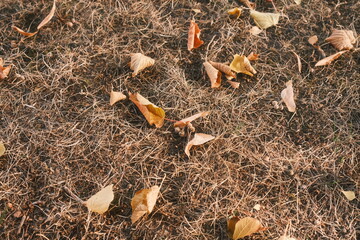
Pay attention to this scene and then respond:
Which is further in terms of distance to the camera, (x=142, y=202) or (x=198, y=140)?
(x=198, y=140)

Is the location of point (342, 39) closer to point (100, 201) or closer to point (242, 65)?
point (242, 65)

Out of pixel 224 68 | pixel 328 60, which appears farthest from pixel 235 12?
pixel 328 60

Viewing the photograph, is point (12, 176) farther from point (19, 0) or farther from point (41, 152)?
point (19, 0)

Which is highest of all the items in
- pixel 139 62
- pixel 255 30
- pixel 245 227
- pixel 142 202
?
pixel 139 62

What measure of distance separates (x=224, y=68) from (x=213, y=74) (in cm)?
9

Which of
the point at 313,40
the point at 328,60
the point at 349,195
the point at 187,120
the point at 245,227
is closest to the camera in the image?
the point at 245,227

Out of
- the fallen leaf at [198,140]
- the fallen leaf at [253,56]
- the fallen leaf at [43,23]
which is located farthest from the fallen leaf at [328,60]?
the fallen leaf at [43,23]

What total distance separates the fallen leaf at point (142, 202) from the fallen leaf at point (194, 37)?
0.93 m

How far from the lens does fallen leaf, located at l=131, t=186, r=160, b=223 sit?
1683mm

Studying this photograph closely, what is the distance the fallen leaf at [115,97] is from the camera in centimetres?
198

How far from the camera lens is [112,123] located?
76.7 inches

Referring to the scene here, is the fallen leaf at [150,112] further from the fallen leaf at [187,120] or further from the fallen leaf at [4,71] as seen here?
the fallen leaf at [4,71]

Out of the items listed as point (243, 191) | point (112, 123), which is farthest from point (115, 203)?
point (243, 191)

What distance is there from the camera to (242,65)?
2.13 metres
